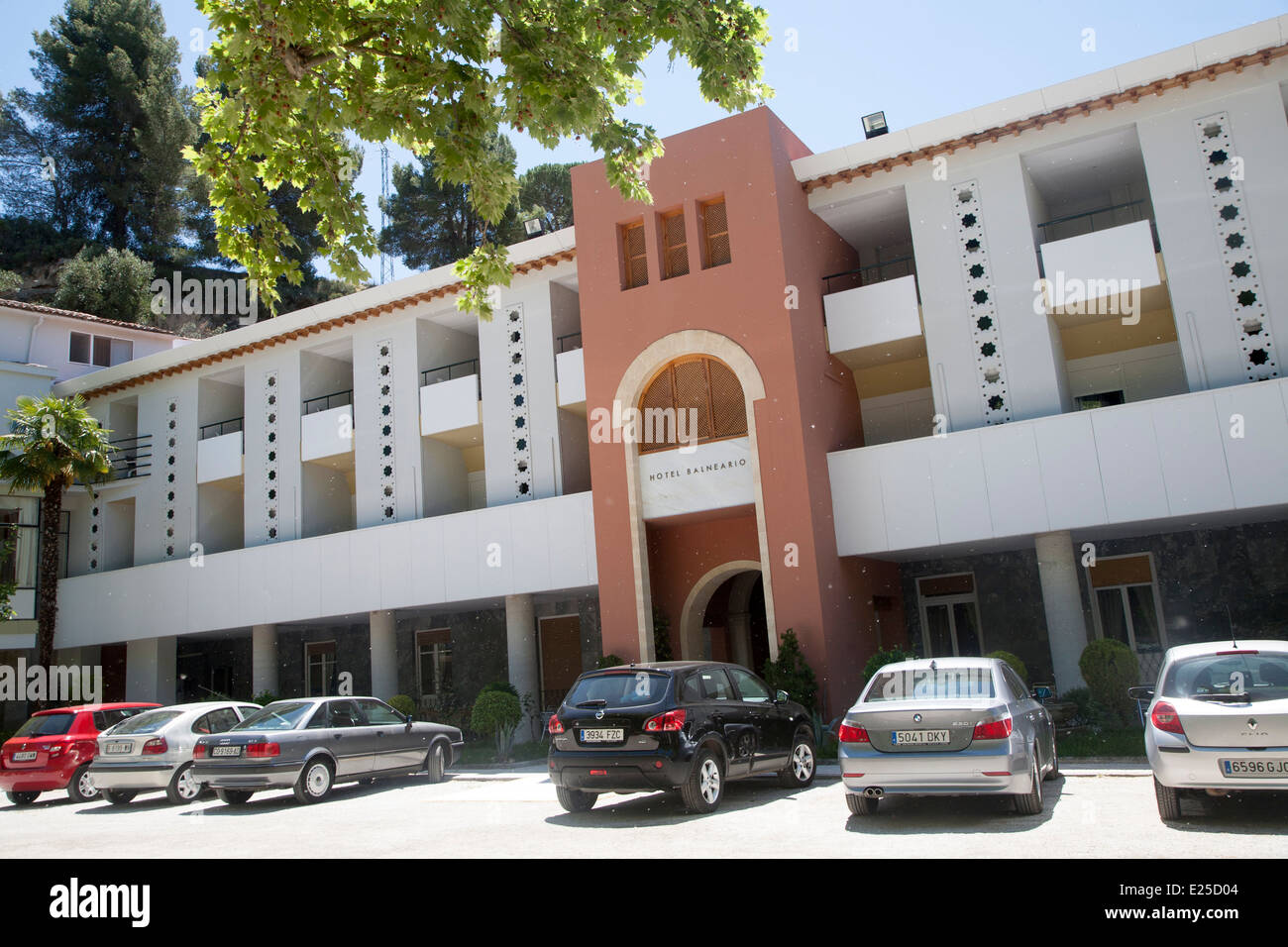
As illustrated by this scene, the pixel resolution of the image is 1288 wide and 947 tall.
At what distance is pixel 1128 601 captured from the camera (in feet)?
63.9

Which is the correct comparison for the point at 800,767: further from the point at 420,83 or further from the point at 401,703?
the point at 401,703

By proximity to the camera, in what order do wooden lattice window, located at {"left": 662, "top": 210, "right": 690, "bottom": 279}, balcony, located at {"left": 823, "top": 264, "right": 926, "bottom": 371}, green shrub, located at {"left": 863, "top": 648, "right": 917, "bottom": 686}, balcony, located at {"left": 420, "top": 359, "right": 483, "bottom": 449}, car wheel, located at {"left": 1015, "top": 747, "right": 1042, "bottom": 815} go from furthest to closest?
balcony, located at {"left": 420, "top": 359, "right": 483, "bottom": 449} < wooden lattice window, located at {"left": 662, "top": 210, "right": 690, "bottom": 279} < balcony, located at {"left": 823, "top": 264, "right": 926, "bottom": 371} < green shrub, located at {"left": 863, "top": 648, "right": 917, "bottom": 686} < car wheel, located at {"left": 1015, "top": 747, "right": 1042, "bottom": 815}

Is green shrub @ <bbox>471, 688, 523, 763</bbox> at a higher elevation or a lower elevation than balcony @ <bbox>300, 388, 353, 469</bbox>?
lower

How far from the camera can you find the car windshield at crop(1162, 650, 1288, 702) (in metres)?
7.48

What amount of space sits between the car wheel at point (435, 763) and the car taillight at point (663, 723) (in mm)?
6480

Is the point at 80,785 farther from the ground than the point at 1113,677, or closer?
closer

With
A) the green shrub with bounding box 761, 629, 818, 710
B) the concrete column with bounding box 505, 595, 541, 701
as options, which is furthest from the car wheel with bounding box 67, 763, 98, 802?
the green shrub with bounding box 761, 629, 818, 710

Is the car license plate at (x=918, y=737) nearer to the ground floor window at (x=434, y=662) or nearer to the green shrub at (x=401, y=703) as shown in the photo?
the green shrub at (x=401, y=703)

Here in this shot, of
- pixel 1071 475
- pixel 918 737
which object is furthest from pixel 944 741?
pixel 1071 475

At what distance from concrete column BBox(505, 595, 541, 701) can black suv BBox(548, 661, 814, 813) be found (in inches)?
412

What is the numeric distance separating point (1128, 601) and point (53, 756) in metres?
19.7

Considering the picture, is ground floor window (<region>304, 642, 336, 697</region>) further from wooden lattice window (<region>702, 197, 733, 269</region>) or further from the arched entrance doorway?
wooden lattice window (<region>702, 197, 733, 269</region>)

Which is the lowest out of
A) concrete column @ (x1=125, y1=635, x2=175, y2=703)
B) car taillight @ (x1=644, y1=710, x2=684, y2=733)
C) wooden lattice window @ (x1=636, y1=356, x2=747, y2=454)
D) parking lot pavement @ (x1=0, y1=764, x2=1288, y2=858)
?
parking lot pavement @ (x1=0, y1=764, x2=1288, y2=858)

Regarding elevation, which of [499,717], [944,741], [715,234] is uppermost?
[715,234]
